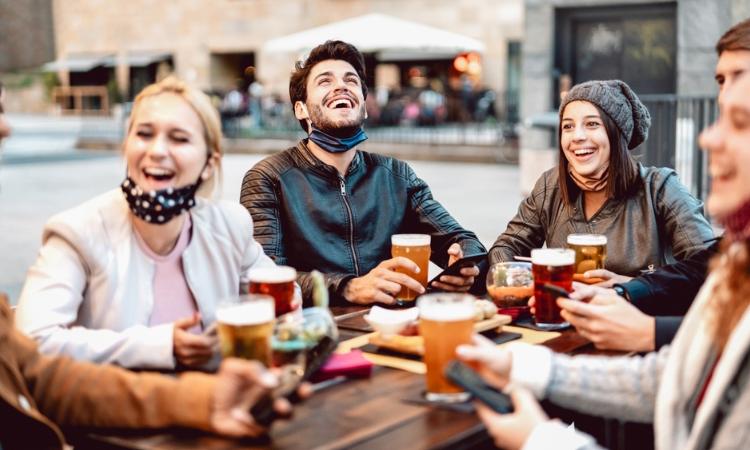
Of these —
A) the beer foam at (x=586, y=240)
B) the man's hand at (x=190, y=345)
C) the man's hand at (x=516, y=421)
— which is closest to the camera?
the man's hand at (x=516, y=421)

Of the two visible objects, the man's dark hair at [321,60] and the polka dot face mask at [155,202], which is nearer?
the polka dot face mask at [155,202]

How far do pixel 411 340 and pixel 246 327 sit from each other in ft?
2.07

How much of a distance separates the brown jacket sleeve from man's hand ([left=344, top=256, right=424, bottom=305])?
1.33 meters

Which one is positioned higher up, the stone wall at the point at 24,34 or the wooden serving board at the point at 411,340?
the stone wall at the point at 24,34

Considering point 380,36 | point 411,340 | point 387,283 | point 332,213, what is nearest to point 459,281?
point 387,283

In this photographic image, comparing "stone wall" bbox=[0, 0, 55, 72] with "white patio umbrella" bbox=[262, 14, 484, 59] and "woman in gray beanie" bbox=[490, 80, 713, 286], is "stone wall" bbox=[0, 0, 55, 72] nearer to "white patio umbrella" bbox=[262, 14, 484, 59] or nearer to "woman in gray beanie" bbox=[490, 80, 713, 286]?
"woman in gray beanie" bbox=[490, 80, 713, 286]

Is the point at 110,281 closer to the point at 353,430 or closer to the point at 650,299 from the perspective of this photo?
the point at 353,430

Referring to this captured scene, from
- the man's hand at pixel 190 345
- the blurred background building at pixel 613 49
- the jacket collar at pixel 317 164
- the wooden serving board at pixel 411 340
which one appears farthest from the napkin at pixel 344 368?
the blurred background building at pixel 613 49

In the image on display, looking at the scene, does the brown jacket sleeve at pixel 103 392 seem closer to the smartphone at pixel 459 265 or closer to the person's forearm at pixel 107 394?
the person's forearm at pixel 107 394

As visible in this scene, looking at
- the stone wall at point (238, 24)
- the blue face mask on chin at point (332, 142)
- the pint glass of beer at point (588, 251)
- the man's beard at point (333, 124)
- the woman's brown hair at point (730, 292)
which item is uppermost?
the stone wall at point (238, 24)

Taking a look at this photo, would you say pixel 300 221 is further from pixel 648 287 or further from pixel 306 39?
pixel 306 39

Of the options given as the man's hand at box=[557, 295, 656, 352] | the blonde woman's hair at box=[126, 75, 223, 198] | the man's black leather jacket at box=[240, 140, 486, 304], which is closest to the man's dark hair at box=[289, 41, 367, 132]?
the man's black leather jacket at box=[240, 140, 486, 304]

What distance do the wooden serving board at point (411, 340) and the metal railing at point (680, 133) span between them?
5.99m

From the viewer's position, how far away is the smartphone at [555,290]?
283 centimetres
